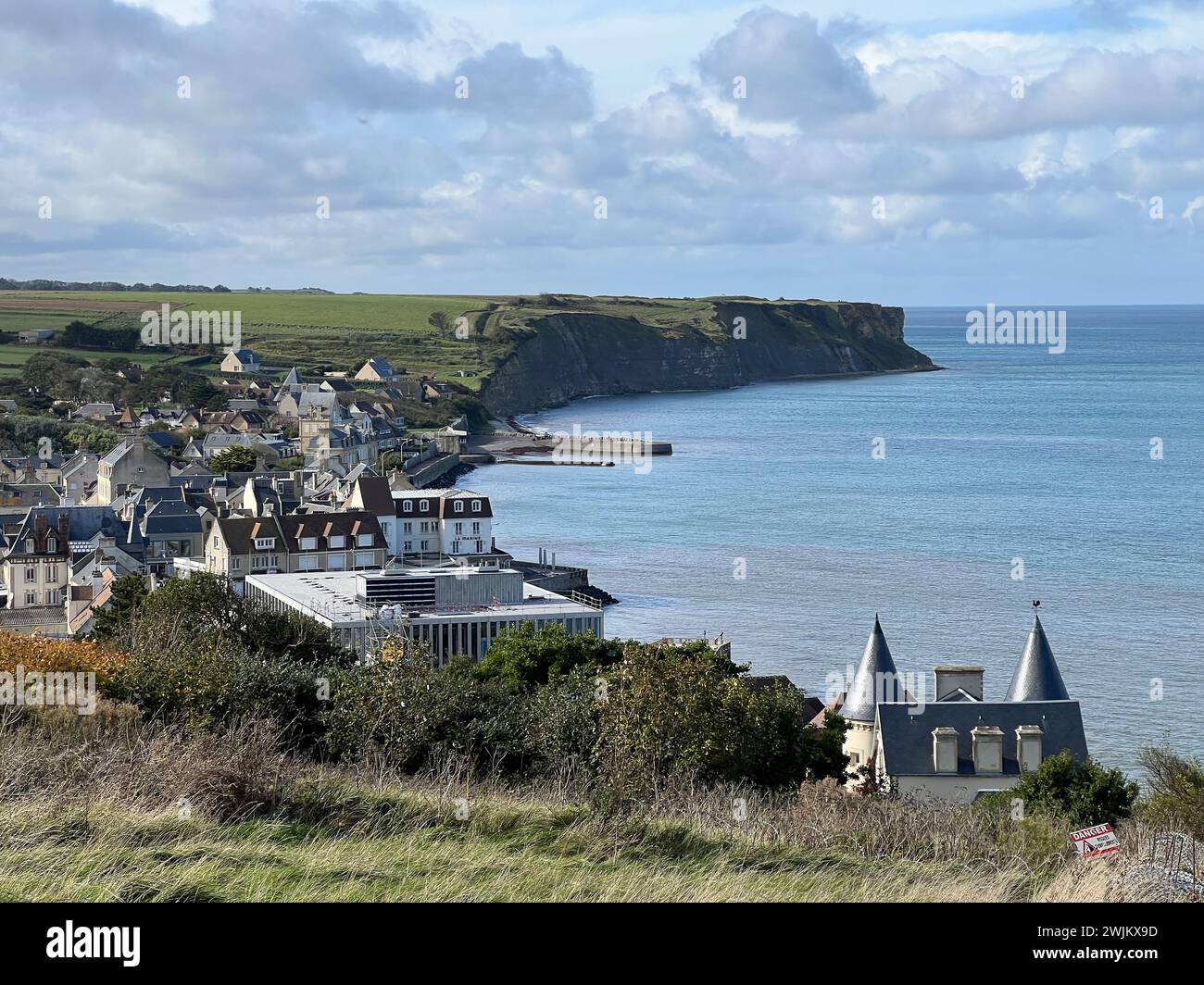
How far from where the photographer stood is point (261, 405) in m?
99.2

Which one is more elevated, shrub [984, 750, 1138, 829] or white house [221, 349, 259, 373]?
white house [221, 349, 259, 373]

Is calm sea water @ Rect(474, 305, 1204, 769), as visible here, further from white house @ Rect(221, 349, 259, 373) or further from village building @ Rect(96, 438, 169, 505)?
white house @ Rect(221, 349, 259, 373)

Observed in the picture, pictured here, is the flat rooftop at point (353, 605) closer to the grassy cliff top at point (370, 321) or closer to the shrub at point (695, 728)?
the shrub at point (695, 728)

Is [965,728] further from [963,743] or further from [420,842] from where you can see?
[420,842]

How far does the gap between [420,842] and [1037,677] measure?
1800 centimetres

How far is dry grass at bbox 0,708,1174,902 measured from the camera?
6.70 meters

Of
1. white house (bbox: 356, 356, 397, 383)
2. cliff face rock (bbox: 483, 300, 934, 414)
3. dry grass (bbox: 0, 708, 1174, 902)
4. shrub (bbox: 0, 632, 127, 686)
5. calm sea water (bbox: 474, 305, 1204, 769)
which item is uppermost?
cliff face rock (bbox: 483, 300, 934, 414)

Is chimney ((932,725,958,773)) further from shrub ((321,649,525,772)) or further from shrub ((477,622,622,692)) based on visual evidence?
shrub ((321,649,525,772))

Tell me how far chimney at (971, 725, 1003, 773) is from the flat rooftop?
483 inches

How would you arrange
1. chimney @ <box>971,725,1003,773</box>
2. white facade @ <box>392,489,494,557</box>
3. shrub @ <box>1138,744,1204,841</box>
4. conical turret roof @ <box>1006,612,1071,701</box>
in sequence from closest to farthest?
1. shrub @ <box>1138,744,1204,841</box>
2. chimney @ <box>971,725,1003,773</box>
3. conical turret roof @ <box>1006,612,1071,701</box>
4. white facade @ <box>392,489,494,557</box>

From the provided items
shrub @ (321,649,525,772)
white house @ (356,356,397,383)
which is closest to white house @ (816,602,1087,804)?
shrub @ (321,649,525,772)

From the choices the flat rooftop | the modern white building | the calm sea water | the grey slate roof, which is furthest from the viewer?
the calm sea water

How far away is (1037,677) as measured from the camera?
23953mm

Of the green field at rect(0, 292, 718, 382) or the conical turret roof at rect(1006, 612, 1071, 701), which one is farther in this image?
the green field at rect(0, 292, 718, 382)
